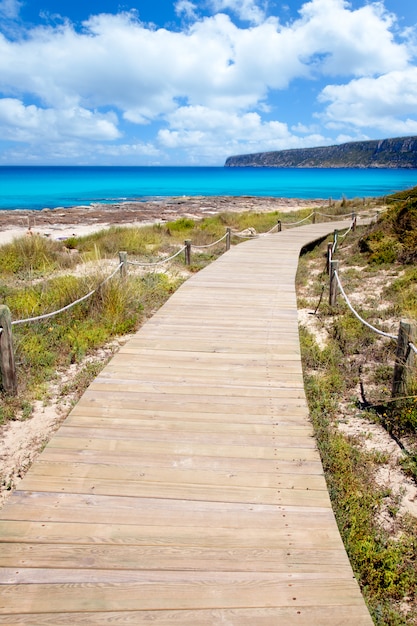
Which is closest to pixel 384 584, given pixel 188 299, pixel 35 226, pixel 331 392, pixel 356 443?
pixel 356 443

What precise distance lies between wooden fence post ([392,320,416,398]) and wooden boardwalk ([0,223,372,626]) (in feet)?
3.34

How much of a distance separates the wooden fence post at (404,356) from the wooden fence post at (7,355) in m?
4.04

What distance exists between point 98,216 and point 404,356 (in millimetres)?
32905

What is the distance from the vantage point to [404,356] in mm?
4449

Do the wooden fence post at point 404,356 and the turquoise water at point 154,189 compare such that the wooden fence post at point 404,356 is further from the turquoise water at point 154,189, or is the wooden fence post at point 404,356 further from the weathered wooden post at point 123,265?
the turquoise water at point 154,189

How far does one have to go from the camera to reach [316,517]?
112 inches

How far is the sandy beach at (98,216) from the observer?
2685 centimetres


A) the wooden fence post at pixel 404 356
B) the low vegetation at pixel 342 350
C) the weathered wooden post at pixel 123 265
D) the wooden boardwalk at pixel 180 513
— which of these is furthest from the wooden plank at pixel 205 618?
the weathered wooden post at pixel 123 265

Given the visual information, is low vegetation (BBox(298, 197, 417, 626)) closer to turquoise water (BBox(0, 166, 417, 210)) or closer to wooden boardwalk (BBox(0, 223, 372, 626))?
wooden boardwalk (BBox(0, 223, 372, 626))

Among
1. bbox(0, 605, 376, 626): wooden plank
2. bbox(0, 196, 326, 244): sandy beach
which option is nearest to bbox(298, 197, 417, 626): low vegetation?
bbox(0, 605, 376, 626): wooden plank

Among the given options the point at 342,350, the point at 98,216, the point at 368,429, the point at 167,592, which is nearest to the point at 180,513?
the point at 167,592

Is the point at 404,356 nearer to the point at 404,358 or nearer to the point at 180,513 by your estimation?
the point at 404,358

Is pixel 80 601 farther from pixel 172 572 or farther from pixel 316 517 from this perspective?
pixel 316 517

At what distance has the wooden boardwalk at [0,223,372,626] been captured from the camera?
7.32ft
